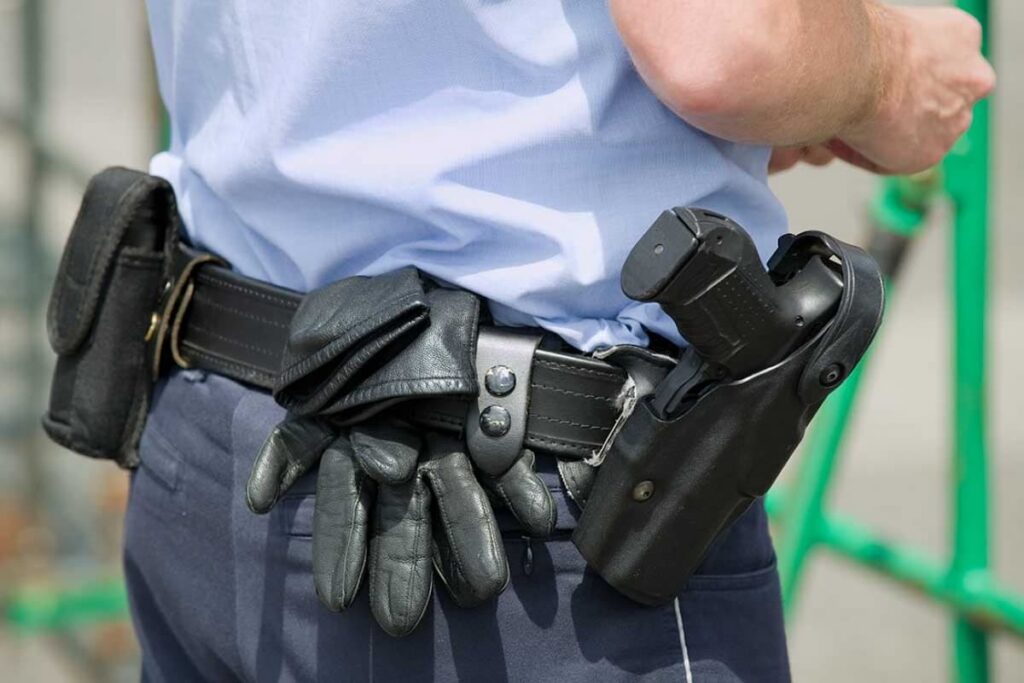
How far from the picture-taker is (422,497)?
3.58 feet

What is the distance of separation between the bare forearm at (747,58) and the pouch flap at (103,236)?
0.55m

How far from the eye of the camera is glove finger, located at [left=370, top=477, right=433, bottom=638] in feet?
3.43

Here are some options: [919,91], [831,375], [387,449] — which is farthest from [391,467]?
[919,91]

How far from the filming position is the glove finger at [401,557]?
104 centimetres

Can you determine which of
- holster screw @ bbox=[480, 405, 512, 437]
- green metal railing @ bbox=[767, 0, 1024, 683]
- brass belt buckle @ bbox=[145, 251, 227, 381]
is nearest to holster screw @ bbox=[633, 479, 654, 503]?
holster screw @ bbox=[480, 405, 512, 437]

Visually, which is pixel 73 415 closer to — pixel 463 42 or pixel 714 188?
A: pixel 463 42

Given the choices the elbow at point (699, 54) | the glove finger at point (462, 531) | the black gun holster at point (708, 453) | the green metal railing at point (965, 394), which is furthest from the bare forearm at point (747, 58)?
the green metal railing at point (965, 394)

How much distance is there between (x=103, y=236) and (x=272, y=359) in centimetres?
25

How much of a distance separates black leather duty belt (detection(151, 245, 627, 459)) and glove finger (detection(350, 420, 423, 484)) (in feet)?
0.06

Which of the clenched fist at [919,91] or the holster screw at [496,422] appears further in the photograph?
the clenched fist at [919,91]

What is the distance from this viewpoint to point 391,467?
3.50 ft

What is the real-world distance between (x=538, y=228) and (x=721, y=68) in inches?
7.7

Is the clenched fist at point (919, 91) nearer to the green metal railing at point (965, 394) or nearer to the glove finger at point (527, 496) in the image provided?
the glove finger at point (527, 496)

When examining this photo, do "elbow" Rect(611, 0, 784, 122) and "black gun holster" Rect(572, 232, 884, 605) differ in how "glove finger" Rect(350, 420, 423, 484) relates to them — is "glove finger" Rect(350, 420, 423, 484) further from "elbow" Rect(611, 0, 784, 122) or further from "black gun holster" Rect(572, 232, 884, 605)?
"elbow" Rect(611, 0, 784, 122)
